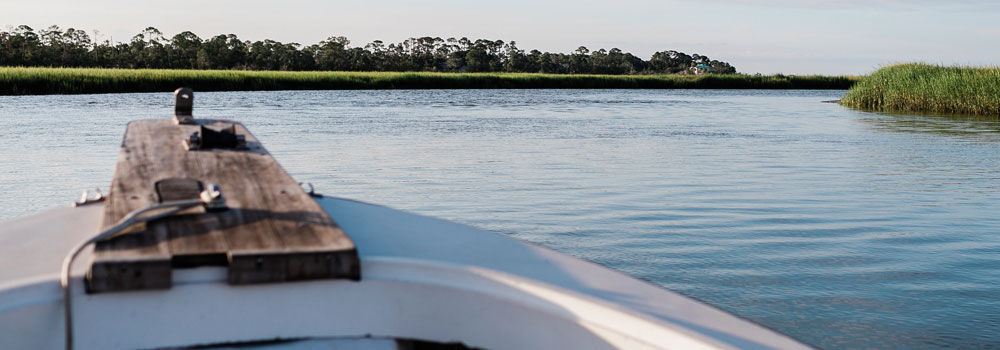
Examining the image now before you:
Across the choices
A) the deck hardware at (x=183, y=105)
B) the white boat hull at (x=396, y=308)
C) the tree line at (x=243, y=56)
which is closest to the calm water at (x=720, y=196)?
the white boat hull at (x=396, y=308)

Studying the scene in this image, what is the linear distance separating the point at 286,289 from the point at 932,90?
2532 centimetres

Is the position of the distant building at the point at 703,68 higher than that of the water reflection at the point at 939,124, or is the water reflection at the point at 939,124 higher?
the distant building at the point at 703,68

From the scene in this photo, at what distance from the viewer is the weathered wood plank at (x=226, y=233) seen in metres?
1.37

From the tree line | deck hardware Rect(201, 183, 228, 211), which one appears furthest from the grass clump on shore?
the tree line

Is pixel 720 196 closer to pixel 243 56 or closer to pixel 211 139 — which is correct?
pixel 211 139

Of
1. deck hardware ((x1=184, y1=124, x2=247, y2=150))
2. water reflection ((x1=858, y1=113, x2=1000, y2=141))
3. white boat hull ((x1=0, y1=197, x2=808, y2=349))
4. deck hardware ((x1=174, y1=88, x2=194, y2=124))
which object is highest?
deck hardware ((x1=174, y1=88, x2=194, y2=124))

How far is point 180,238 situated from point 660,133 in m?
14.3

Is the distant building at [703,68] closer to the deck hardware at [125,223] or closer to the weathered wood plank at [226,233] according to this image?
the weathered wood plank at [226,233]

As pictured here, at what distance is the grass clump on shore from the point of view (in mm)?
22422

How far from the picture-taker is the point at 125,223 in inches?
58.2

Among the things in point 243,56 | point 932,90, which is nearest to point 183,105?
point 932,90

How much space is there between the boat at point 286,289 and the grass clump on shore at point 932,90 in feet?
79.1

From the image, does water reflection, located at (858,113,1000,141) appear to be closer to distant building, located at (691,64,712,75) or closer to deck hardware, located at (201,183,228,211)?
deck hardware, located at (201,183,228,211)

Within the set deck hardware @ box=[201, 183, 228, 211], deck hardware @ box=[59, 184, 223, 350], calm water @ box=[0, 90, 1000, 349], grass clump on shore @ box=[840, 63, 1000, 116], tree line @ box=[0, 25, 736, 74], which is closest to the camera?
deck hardware @ box=[59, 184, 223, 350]
